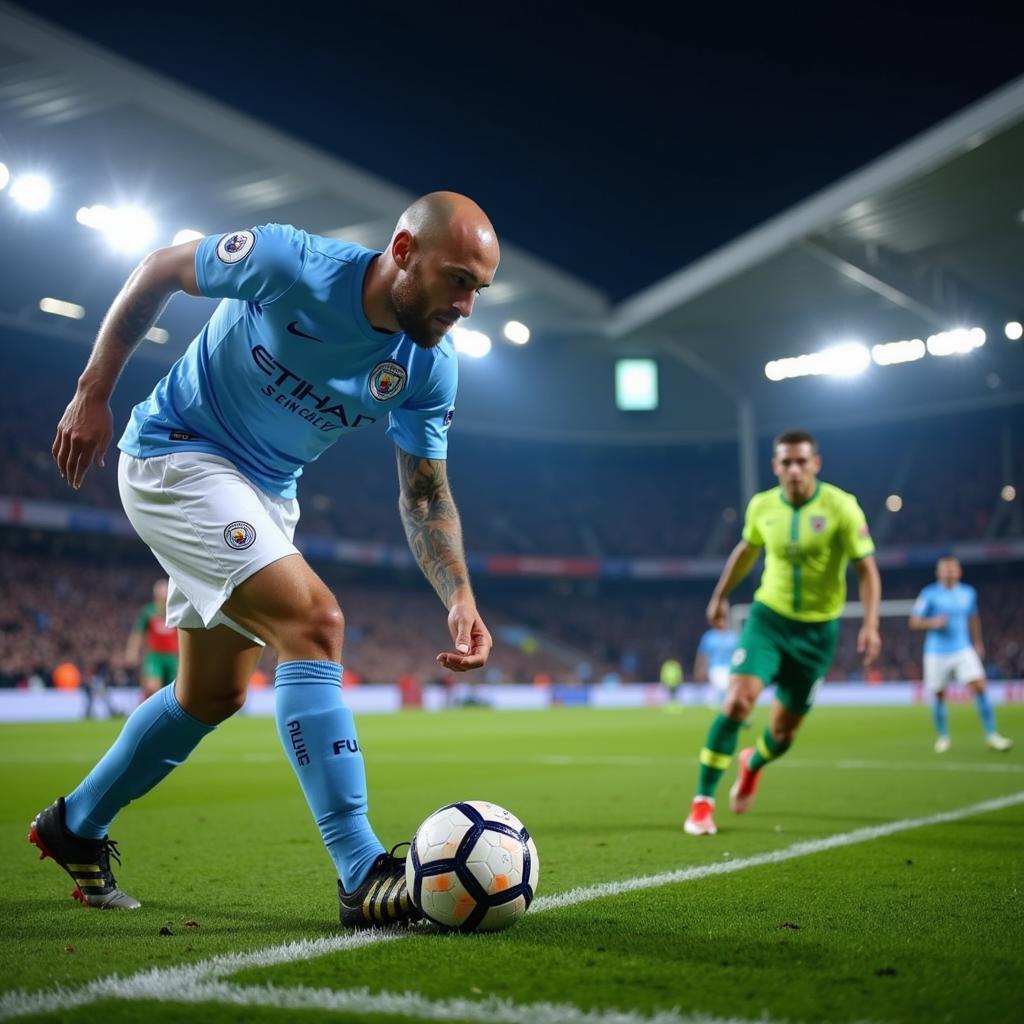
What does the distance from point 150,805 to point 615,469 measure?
45283mm

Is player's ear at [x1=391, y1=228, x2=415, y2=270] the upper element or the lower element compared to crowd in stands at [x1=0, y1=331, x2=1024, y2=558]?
lower

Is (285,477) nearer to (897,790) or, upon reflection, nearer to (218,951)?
(218,951)

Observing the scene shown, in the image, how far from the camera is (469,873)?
3100mm

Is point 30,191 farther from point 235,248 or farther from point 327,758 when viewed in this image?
point 327,758

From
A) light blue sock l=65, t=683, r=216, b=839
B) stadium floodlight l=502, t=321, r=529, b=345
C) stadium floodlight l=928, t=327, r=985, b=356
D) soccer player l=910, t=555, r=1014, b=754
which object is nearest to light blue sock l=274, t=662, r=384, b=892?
light blue sock l=65, t=683, r=216, b=839

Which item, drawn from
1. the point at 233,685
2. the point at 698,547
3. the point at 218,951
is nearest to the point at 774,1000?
the point at 218,951

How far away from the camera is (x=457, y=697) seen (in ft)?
100

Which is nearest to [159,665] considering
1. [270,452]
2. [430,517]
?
[430,517]

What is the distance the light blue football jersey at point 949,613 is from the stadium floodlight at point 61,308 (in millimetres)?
25879

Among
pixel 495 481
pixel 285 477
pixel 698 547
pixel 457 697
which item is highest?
pixel 495 481

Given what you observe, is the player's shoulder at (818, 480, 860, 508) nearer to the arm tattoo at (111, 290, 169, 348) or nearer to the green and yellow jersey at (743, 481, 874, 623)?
the green and yellow jersey at (743, 481, 874, 623)

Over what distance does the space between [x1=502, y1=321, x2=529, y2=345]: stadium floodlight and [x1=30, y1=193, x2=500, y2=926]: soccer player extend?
32359 millimetres

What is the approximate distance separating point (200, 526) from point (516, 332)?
33435 millimetres

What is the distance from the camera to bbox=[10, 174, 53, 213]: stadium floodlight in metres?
22.4
